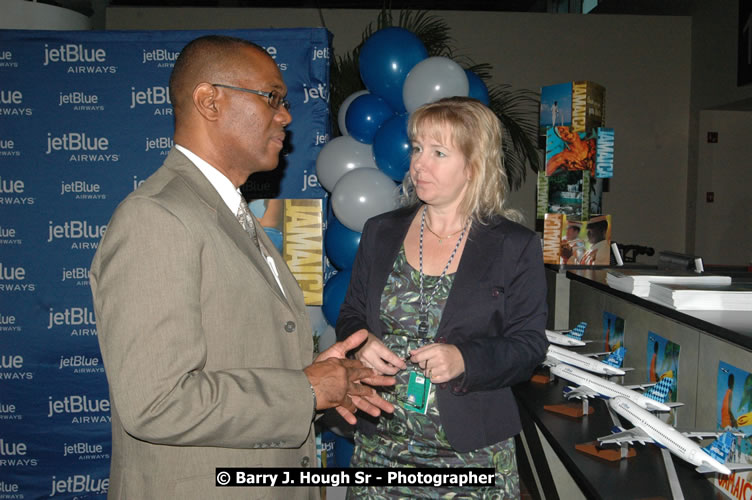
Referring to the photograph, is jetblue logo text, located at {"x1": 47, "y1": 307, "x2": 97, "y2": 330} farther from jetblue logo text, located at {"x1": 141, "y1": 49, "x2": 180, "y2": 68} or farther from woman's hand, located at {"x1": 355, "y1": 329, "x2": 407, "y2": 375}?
woman's hand, located at {"x1": 355, "y1": 329, "x2": 407, "y2": 375}

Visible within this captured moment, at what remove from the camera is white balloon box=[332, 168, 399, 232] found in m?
3.28

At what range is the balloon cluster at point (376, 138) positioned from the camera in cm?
324

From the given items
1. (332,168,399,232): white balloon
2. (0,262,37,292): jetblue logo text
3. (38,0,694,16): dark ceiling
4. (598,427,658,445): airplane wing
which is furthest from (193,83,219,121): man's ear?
(38,0,694,16): dark ceiling

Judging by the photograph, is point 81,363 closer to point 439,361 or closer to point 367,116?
point 367,116

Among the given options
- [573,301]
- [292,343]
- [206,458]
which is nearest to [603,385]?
[573,301]

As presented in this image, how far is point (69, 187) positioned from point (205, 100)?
2625 mm

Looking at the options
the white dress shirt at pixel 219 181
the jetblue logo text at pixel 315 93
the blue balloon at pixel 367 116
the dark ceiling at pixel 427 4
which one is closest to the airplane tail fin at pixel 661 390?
the white dress shirt at pixel 219 181

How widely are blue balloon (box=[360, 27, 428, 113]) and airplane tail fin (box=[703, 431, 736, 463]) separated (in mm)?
2613

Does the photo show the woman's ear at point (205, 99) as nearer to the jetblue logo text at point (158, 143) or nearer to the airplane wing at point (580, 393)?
the airplane wing at point (580, 393)

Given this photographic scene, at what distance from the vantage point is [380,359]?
1632 mm

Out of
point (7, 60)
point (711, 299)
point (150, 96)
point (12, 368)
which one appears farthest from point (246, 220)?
point (7, 60)

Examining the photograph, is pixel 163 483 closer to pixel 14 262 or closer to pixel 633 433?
pixel 633 433

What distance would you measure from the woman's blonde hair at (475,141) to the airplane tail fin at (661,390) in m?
0.84

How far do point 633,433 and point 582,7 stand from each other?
8444 mm
